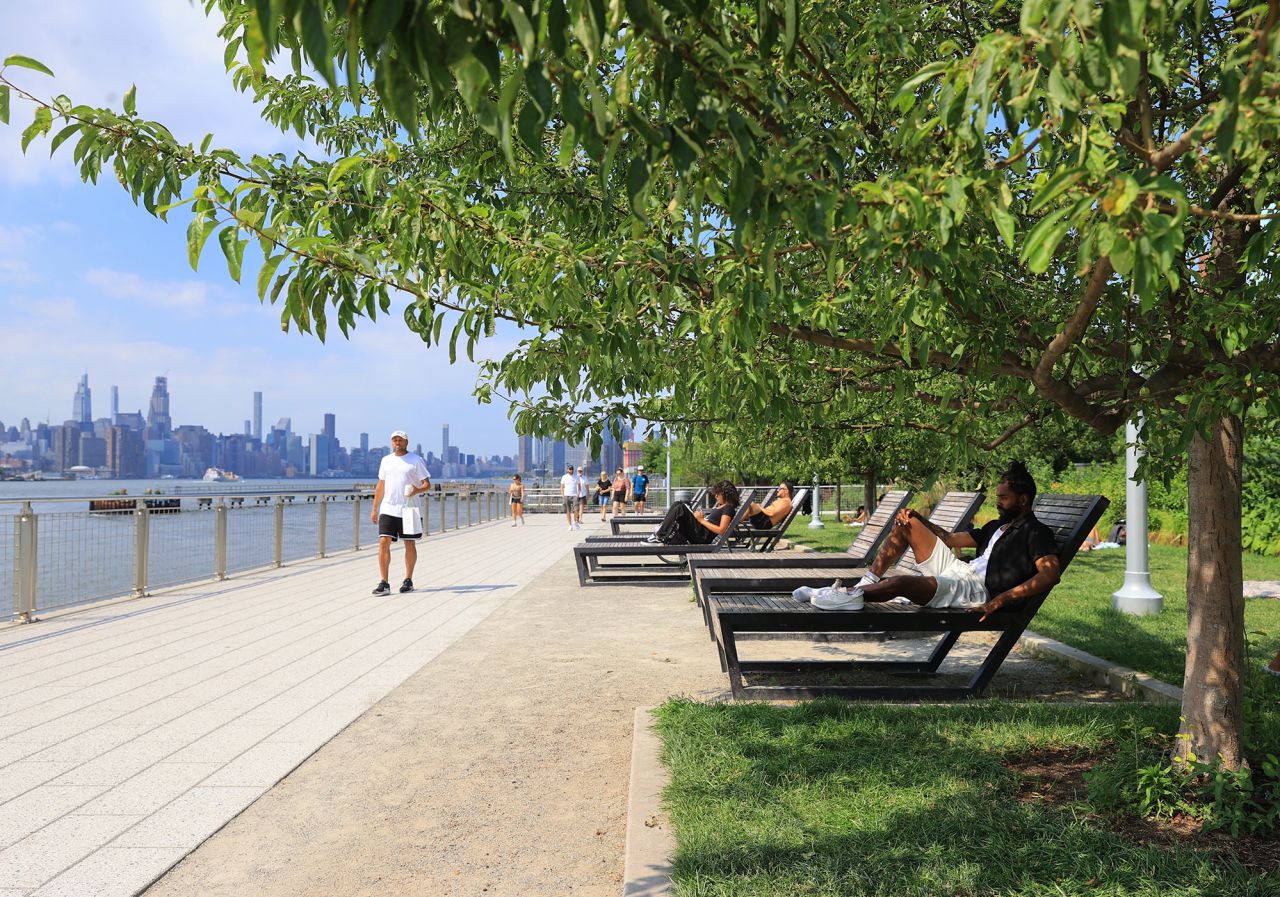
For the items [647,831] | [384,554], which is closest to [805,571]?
[384,554]

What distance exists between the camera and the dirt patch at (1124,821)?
136 inches

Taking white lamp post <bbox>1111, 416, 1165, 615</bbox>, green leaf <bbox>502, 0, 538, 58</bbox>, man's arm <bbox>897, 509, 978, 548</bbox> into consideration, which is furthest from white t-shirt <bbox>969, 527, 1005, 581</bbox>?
green leaf <bbox>502, 0, 538, 58</bbox>

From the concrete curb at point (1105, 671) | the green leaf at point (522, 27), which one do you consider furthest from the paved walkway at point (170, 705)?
the concrete curb at point (1105, 671)

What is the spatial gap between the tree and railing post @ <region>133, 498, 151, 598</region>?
25.0 ft

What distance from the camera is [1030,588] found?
225 inches

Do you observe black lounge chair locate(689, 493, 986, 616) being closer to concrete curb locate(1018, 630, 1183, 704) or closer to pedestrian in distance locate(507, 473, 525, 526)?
concrete curb locate(1018, 630, 1183, 704)

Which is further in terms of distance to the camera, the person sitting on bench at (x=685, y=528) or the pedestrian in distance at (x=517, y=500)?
the pedestrian in distance at (x=517, y=500)

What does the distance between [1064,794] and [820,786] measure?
3.27 feet

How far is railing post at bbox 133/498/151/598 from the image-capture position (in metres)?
11.3

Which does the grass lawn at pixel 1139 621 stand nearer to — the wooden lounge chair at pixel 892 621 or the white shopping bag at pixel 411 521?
the wooden lounge chair at pixel 892 621

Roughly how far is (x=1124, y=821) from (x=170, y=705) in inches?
212

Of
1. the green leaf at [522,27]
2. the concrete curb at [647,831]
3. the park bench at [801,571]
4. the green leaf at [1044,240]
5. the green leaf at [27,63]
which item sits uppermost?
the green leaf at [27,63]

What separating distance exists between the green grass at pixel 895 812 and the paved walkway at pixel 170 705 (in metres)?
2.05

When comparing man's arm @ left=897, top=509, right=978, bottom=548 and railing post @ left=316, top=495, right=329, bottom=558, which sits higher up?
man's arm @ left=897, top=509, right=978, bottom=548
